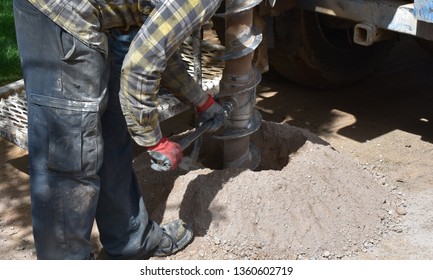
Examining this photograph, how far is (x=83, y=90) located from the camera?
336 cm

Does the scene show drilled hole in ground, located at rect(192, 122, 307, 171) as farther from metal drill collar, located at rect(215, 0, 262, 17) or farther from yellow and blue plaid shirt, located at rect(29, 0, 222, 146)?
yellow and blue plaid shirt, located at rect(29, 0, 222, 146)

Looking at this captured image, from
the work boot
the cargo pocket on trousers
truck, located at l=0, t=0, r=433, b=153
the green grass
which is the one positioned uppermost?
the cargo pocket on trousers

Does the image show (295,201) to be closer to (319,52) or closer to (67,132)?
(67,132)

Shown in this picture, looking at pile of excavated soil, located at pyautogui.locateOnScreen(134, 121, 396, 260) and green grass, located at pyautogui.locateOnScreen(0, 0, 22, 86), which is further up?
pile of excavated soil, located at pyautogui.locateOnScreen(134, 121, 396, 260)

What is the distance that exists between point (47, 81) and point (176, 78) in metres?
0.80

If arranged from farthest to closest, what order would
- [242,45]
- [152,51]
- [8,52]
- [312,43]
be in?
[8,52] → [312,43] → [242,45] → [152,51]

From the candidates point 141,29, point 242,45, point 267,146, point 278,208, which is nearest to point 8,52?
point 267,146

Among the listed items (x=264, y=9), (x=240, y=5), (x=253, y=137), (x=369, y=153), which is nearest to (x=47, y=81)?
(x=240, y=5)

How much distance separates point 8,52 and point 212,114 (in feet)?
11.3

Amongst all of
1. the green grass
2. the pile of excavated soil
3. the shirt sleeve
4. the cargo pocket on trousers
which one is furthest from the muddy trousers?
the green grass

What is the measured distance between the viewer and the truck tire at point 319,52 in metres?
5.69

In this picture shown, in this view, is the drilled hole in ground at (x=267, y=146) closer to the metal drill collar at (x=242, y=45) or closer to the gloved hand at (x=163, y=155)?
the metal drill collar at (x=242, y=45)

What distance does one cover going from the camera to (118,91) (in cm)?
377

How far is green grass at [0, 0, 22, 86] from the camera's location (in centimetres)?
665
